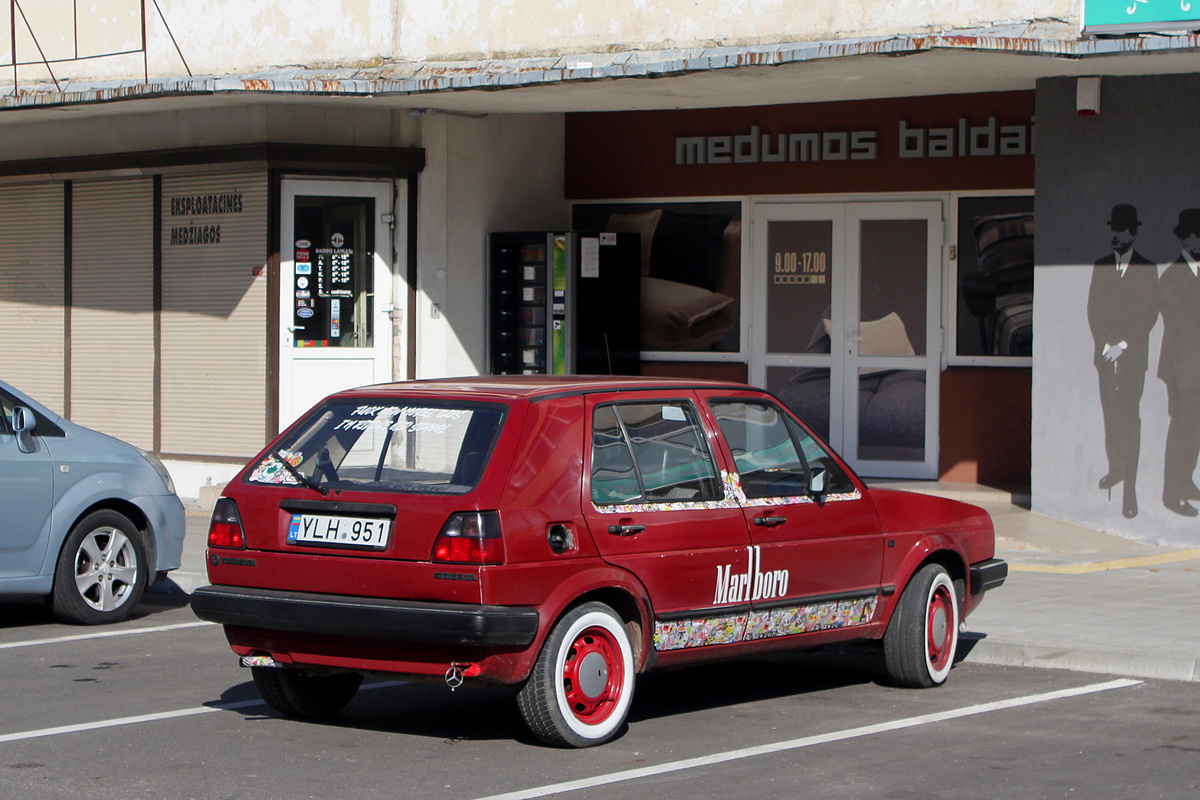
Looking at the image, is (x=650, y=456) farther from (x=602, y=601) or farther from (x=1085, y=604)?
(x=1085, y=604)

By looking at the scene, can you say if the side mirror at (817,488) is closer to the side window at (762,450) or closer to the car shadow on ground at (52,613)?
the side window at (762,450)

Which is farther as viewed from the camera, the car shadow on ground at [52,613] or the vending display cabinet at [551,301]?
the vending display cabinet at [551,301]

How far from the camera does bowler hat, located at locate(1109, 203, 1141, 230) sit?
473 inches

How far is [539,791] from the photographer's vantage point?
5.55 metres

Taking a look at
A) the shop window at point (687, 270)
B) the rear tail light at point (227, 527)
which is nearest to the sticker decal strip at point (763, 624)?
the rear tail light at point (227, 527)

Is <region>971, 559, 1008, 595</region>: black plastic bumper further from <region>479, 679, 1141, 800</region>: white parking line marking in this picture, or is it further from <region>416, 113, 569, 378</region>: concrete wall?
<region>416, 113, 569, 378</region>: concrete wall

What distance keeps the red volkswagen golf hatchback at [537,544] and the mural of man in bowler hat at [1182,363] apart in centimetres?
560

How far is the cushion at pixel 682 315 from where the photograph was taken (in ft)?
52.4

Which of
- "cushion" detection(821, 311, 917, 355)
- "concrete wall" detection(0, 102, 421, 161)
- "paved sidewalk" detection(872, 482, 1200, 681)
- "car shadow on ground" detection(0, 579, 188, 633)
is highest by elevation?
"concrete wall" detection(0, 102, 421, 161)

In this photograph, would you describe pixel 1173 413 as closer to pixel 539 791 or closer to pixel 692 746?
Answer: pixel 692 746

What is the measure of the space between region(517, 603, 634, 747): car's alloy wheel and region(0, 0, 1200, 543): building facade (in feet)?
20.7

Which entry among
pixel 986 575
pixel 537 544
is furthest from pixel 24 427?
pixel 986 575

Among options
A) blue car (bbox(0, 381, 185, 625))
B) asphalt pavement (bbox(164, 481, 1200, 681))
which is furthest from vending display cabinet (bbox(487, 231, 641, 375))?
blue car (bbox(0, 381, 185, 625))

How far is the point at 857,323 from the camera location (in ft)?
50.1
